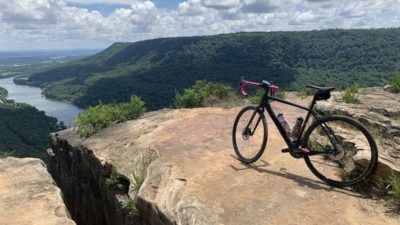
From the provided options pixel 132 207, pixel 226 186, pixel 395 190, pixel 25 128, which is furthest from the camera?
pixel 25 128

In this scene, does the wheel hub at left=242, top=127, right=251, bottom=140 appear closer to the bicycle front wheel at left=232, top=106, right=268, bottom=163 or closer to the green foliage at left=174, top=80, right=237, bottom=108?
the bicycle front wheel at left=232, top=106, right=268, bottom=163

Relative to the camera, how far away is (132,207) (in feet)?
21.3

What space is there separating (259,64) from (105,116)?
133 m

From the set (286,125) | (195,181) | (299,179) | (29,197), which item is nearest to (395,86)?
(286,125)

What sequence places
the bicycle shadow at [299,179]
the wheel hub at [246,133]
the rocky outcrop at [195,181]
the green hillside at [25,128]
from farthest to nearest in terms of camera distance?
the green hillside at [25,128] → the wheel hub at [246,133] → the bicycle shadow at [299,179] → the rocky outcrop at [195,181]

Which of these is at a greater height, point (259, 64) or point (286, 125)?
point (286, 125)

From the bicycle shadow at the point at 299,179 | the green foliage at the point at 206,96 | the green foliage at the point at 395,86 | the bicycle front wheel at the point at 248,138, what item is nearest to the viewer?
the bicycle shadow at the point at 299,179

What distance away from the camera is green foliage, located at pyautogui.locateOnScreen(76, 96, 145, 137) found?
37.8ft

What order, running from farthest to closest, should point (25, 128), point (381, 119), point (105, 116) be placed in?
point (25, 128) → point (105, 116) → point (381, 119)

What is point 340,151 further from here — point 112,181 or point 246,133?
point 112,181

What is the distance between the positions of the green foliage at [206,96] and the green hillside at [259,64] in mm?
78364

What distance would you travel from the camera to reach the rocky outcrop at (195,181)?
16.6 ft

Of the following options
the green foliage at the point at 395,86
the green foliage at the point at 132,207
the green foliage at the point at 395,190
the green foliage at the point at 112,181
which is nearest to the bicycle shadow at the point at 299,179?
the green foliage at the point at 395,190

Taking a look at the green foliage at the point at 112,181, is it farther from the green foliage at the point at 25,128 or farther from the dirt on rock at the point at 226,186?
the green foliage at the point at 25,128
